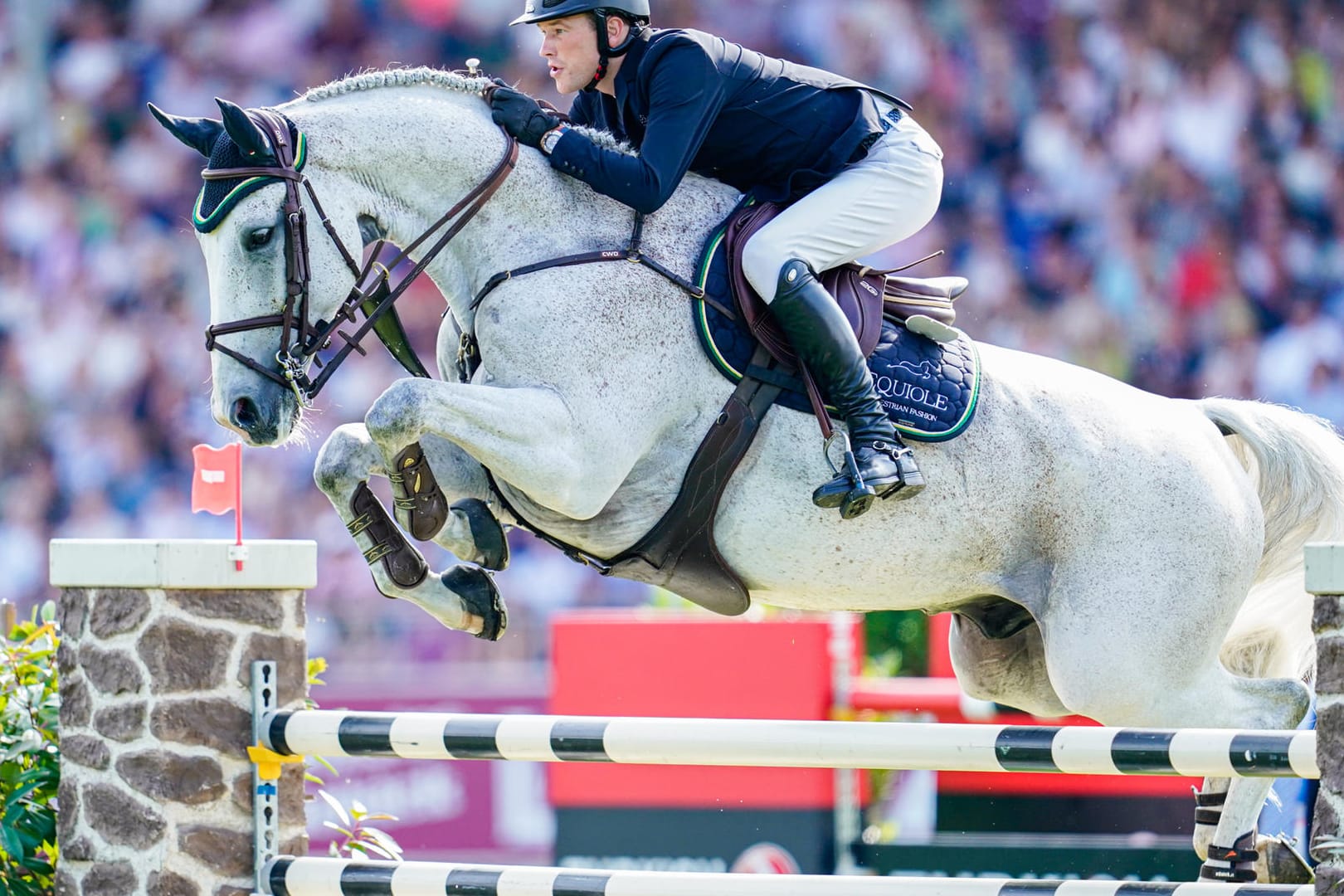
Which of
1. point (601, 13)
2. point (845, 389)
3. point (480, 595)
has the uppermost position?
point (601, 13)

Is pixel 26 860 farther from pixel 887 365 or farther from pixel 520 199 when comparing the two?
pixel 887 365

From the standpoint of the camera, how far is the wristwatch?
12.7ft

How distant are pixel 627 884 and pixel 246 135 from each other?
6.05 ft

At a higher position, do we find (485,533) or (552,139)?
(552,139)

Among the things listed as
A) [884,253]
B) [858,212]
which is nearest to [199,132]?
[858,212]

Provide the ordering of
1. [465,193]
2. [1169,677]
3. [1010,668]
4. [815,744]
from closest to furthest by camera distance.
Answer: [815,744], [465,193], [1169,677], [1010,668]

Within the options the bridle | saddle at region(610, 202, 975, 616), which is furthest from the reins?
saddle at region(610, 202, 975, 616)

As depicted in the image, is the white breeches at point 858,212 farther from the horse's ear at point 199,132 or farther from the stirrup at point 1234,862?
the stirrup at point 1234,862

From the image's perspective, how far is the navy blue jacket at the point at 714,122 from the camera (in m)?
3.75

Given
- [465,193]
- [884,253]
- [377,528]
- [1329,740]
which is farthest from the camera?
[884,253]

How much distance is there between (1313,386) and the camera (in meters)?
10.2

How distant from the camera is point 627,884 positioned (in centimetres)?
356

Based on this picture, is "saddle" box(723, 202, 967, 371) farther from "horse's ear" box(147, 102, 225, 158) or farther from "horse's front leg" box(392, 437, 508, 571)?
"horse's ear" box(147, 102, 225, 158)

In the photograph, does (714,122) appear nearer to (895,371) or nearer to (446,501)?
(895,371)
